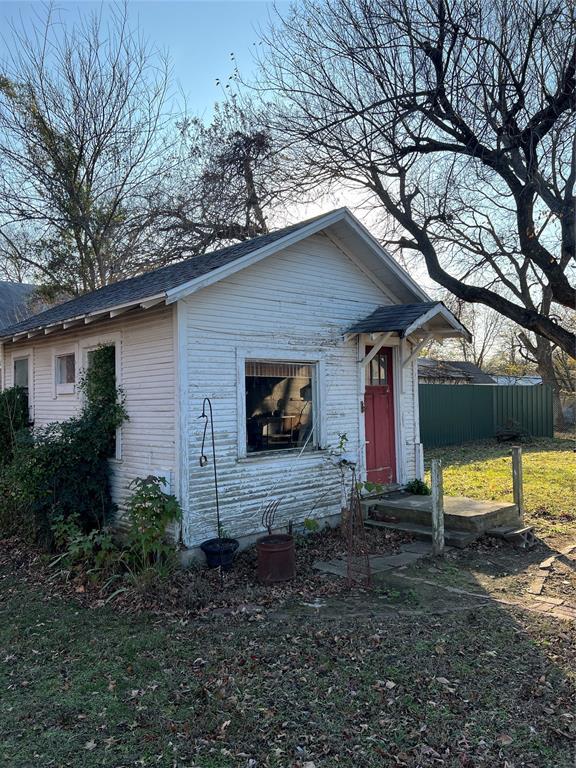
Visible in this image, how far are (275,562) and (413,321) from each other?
4.02 meters

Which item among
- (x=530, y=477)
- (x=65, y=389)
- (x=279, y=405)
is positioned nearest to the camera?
(x=279, y=405)

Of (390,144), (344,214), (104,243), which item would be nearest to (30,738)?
(344,214)

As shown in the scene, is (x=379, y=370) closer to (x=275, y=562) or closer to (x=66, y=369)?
(x=275, y=562)

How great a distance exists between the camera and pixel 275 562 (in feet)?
20.5

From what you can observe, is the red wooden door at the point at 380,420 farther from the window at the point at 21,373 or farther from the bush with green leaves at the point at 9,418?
the window at the point at 21,373

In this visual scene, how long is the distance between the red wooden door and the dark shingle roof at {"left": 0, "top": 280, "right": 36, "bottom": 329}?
1612 centimetres

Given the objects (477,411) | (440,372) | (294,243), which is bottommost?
(477,411)

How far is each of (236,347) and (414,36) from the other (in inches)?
212

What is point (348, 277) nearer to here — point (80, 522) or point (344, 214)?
point (344, 214)

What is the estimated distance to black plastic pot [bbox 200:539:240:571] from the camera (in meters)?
6.45

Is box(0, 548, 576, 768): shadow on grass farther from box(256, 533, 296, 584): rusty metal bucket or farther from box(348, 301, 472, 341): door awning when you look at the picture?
box(348, 301, 472, 341): door awning

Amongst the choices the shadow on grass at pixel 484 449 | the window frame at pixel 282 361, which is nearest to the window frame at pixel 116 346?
the window frame at pixel 282 361

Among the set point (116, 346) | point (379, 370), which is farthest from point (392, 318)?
point (116, 346)

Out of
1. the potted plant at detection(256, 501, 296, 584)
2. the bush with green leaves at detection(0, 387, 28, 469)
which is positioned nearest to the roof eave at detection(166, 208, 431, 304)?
the potted plant at detection(256, 501, 296, 584)
